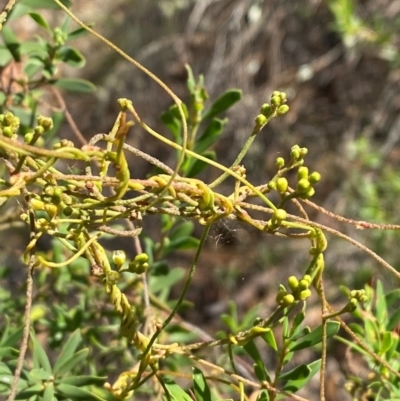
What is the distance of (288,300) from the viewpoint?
68 cm

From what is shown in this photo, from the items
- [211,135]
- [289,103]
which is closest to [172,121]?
[211,135]

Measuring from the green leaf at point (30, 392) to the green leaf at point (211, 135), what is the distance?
17.9 inches

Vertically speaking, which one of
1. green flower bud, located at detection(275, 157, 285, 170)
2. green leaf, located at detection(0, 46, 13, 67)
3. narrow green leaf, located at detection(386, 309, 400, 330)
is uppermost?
green leaf, located at detection(0, 46, 13, 67)

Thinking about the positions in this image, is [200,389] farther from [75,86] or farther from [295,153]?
[75,86]

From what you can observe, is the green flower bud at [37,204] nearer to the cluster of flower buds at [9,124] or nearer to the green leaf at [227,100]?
the cluster of flower buds at [9,124]

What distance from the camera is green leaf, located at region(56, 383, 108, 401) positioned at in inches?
31.0

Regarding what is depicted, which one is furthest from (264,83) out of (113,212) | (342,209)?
(113,212)

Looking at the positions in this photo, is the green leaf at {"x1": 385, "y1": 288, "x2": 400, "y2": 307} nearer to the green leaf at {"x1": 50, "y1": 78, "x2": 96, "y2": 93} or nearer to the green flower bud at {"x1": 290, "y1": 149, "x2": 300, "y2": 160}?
the green flower bud at {"x1": 290, "y1": 149, "x2": 300, "y2": 160}

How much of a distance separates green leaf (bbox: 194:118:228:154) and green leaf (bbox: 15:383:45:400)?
0.46m

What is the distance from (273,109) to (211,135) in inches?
12.7

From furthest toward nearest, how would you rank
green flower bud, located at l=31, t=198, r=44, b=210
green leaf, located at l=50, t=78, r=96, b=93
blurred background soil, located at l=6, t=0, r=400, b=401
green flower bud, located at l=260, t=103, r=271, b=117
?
blurred background soil, located at l=6, t=0, r=400, b=401, green leaf, located at l=50, t=78, r=96, b=93, green flower bud, located at l=260, t=103, r=271, b=117, green flower bud, located at l=31, t=198, r=44, b=210

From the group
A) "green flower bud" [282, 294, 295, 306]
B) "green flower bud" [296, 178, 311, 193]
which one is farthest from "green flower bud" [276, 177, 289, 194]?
"green flower bud" [282, 294, 295, 306]

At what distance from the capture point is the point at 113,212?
2.27 feet

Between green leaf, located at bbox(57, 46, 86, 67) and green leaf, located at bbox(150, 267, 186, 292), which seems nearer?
green leaf, located at bbox(57, 46, 86, 67)
